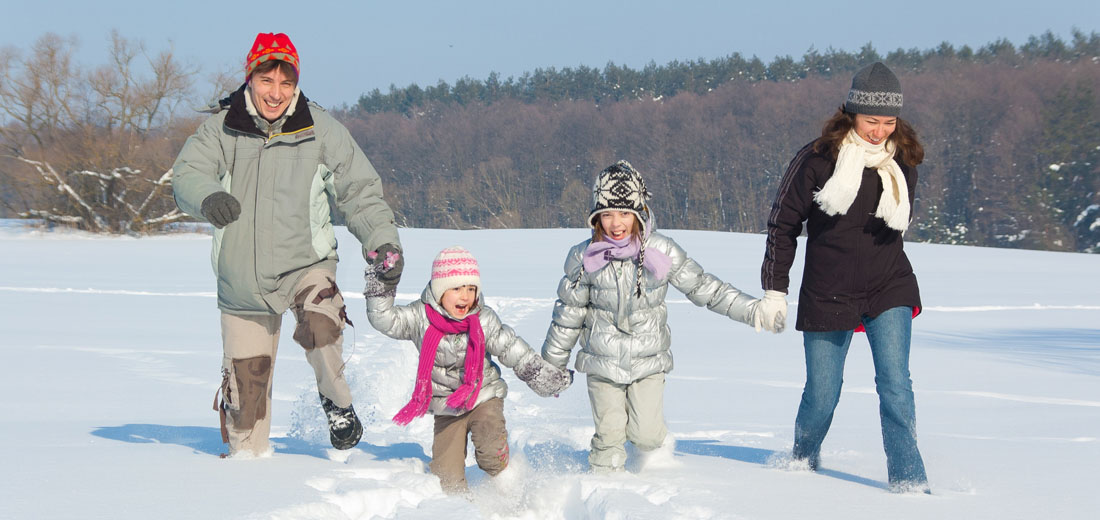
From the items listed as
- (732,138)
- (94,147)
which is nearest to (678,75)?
(732,138)

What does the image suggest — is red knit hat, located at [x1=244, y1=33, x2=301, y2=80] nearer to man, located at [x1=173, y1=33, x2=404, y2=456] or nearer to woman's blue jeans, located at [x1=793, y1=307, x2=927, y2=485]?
man, located at [x1=173, y1=33, x2=404, y2=456]

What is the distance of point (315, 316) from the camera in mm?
4145

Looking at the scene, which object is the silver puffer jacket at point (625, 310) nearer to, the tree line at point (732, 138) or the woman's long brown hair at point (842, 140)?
the woman's long brown hair at point (842, 140)

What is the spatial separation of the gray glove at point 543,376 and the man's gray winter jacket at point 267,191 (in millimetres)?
784

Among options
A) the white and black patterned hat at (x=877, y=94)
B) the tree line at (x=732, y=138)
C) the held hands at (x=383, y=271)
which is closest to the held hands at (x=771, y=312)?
the white and black patterned hat at (x=877, y=94)

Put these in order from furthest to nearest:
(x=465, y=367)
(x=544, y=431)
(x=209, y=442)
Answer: (x=544, y=431) → (x=209, y=442) → (x=465, y=367)

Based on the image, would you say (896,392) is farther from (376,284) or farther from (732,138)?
(732,138)

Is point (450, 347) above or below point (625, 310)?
below

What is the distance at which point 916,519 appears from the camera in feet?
11.5

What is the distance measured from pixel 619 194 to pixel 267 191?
1477mm

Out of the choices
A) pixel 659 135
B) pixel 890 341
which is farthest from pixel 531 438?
pixel 659 135

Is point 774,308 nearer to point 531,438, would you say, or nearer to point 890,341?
point 890,341

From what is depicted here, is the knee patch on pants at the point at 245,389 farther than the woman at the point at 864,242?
Yes

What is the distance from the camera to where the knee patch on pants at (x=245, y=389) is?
14.0 feet
